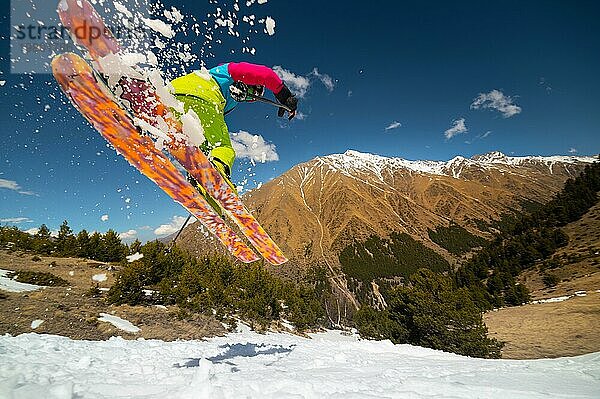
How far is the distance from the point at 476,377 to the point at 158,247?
18.7 meters

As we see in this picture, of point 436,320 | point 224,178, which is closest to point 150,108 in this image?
point 224,178

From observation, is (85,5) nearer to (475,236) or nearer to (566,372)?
(566,372)

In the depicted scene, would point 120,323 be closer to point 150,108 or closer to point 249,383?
point 150,108

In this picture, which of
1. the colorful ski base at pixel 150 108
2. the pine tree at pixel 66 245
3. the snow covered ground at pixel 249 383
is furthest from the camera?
the pine tree at pixel 66 245

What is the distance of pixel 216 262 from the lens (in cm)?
2952

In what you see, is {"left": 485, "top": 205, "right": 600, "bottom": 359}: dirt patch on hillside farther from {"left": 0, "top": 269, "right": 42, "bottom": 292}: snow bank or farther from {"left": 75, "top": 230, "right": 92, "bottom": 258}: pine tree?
{"left": 75, "top": 230, "right": 92, "bottom": 258}: pine tree

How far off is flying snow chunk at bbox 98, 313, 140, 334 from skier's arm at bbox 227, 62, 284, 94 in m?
10.0

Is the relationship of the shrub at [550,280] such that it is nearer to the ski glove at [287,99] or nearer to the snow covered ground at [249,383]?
the snow covered ground at [249,383]

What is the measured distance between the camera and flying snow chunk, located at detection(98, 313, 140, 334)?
10.9 metres

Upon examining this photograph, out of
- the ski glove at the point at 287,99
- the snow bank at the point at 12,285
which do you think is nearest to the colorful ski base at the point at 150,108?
the ski glove at the point at 287,99

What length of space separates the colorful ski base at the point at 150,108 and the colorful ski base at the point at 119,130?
23 cm

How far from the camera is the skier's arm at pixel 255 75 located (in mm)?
5781

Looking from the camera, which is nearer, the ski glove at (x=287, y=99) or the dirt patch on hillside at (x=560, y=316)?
the ski glove at (x=287, y=99)

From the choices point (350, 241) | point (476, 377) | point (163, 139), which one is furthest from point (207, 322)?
point (350, 241)
